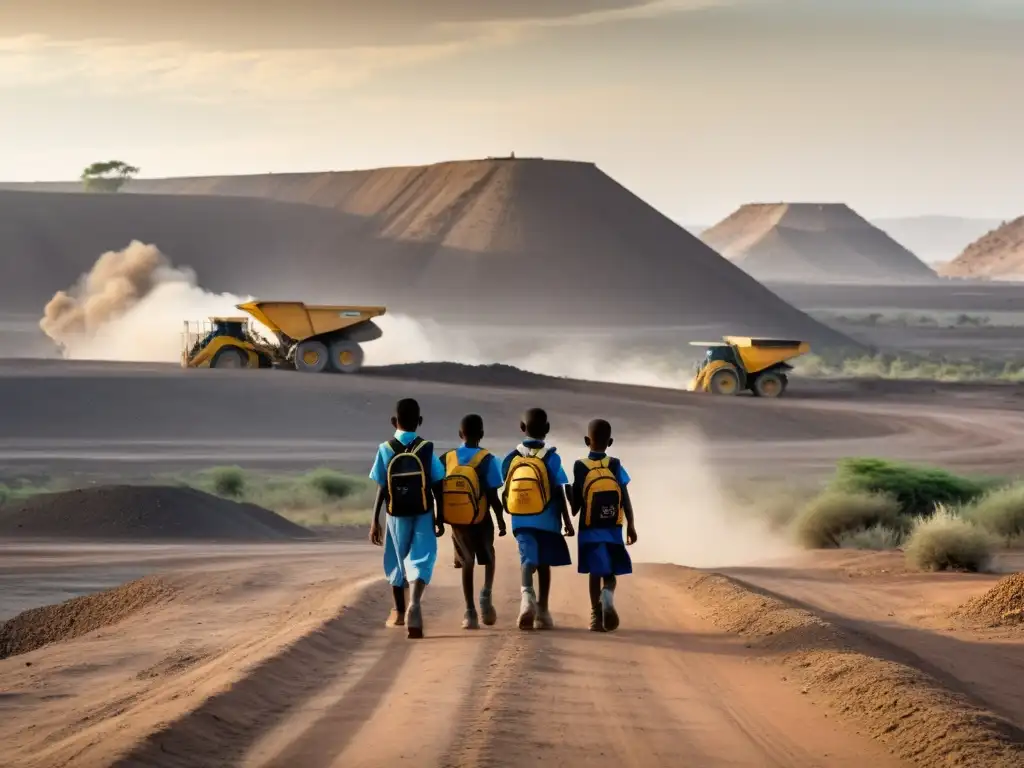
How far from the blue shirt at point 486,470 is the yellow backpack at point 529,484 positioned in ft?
0.33

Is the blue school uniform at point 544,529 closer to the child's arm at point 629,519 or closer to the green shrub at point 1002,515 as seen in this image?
the child's arm at point 629,519

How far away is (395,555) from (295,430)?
3165 cm

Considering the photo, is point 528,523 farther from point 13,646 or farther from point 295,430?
point 295,430

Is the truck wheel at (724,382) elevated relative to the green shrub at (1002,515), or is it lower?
elevated

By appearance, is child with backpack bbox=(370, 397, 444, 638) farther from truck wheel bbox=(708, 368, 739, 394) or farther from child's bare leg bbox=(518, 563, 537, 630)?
truck wheel bbox=(708, 368, 739, 394)

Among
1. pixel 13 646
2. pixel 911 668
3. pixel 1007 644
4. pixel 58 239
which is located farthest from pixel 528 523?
pixel 58 239

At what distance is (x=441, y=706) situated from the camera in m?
9.36

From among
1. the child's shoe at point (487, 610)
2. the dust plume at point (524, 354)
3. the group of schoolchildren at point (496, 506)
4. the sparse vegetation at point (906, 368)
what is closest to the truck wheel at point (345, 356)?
the dust plume at point (524, 354)

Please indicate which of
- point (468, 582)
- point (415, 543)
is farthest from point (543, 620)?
point (415, 543)

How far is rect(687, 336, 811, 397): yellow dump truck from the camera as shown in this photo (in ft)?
176

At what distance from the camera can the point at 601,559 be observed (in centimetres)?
1212

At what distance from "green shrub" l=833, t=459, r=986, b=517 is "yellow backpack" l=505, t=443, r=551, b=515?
14.1 m

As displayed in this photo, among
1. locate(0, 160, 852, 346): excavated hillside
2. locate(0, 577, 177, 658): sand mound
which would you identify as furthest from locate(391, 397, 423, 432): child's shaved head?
locate(0, 160, 852, 346): excavated hillside

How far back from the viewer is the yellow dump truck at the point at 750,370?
5369 centimetres
